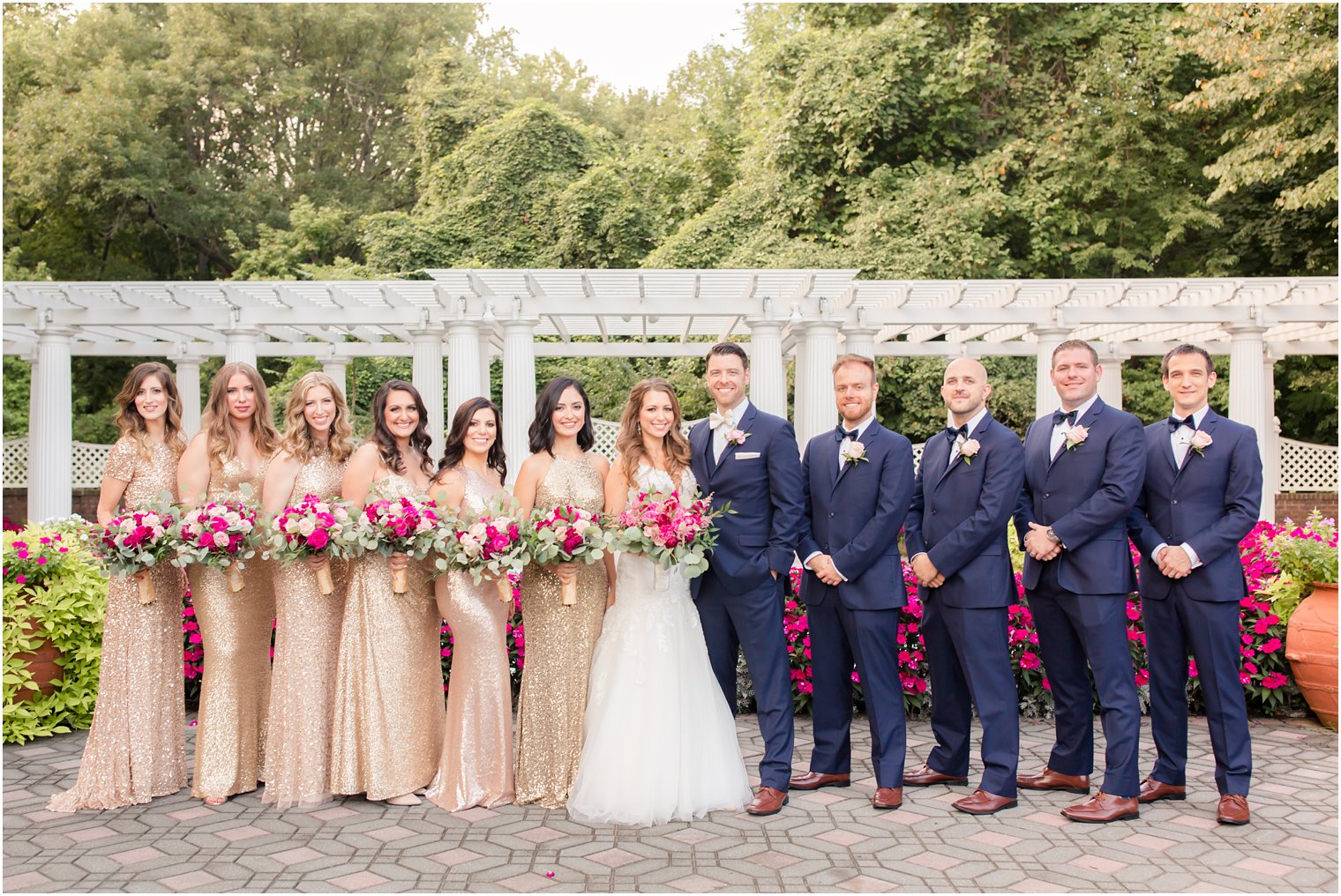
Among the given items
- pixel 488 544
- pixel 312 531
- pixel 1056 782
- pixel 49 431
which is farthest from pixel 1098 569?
pixel 49 431

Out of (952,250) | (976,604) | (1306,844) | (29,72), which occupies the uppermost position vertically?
(29,72)

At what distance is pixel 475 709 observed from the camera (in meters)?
5.70

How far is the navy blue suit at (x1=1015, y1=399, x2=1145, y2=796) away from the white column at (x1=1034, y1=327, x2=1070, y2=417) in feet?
32.6

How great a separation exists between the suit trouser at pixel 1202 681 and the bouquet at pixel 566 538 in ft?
9.81

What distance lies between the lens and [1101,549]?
5.48 meters

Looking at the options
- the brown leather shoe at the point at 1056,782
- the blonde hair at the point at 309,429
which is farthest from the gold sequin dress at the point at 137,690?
the brown leather shoe at the point at 1056,782

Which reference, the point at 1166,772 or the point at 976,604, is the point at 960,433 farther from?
the point at 1166,772

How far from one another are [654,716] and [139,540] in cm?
285

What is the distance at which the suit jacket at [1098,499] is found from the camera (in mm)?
5438

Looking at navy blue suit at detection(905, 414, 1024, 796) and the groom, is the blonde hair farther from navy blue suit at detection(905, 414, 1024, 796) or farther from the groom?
navy blue suit at detection(905, 414, 1024, 796)

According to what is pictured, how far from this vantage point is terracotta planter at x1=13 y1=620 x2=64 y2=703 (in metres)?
7.13

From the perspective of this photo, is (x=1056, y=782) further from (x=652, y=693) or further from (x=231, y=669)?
(x=231, y=669)

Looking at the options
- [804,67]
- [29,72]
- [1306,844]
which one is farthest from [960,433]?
[29,72]

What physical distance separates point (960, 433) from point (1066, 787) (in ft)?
6.81
